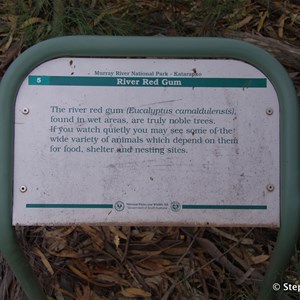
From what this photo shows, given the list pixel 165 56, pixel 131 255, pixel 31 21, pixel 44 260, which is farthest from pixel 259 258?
pixel 31 21

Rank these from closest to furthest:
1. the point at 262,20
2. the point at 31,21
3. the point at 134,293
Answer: the point at 134,293, the point at 31,21, the point at 262,20

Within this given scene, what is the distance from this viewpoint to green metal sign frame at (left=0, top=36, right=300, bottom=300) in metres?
2.21

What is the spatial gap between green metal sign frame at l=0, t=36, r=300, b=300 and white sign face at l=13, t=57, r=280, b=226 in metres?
0.03

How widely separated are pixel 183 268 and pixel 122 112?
4.05 ft

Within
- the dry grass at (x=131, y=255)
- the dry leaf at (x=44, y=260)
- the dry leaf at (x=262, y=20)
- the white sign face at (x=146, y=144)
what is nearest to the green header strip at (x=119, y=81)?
the white sign face at (x=146, y=144)

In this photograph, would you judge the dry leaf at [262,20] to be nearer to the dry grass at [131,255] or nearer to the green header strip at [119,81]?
the dry grass at [131,255]

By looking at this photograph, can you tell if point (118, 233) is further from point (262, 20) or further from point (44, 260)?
point (262, 20)

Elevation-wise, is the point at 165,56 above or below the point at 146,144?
above

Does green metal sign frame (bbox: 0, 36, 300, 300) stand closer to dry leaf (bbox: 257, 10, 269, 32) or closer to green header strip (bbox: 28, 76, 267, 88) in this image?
green header strip (bbox: 28, 76, 267, 88)

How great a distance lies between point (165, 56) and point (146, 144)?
353 mm

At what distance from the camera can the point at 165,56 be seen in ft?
7.38

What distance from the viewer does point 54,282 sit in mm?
3150

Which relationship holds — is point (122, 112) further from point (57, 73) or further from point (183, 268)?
point (183, 268)

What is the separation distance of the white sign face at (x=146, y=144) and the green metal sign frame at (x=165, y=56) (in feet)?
0.10
